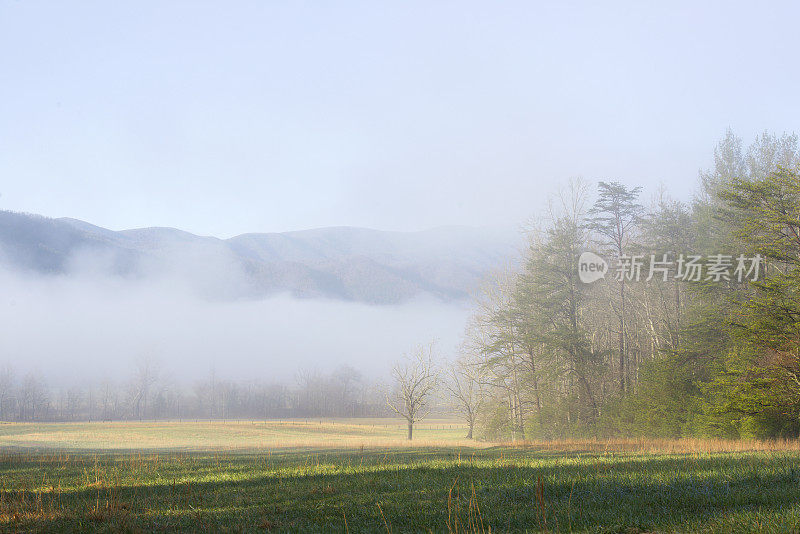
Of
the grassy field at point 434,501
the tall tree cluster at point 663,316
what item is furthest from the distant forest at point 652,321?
the grassy field at point 434,501

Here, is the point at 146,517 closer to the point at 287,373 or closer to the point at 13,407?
the point at 13,407

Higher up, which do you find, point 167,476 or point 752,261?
point 752,261

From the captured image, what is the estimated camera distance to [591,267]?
4306cm

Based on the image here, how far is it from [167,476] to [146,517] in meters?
6.07

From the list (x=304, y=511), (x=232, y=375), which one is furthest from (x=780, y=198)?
(x=232, y=375)

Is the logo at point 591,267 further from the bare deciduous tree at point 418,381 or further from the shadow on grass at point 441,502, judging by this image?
the shadow on grass at point 441,502

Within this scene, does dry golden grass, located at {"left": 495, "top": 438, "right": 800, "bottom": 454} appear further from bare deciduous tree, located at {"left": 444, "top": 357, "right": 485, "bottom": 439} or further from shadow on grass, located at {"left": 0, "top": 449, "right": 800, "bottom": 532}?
bare deciduous tree, located at {"left": 444, "top": 357, "right": 485, "bottom": 439}

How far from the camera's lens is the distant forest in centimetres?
2477

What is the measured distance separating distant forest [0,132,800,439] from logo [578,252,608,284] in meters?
0.34

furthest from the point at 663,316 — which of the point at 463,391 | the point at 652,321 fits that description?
the point at 463,391

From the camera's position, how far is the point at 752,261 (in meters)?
31.2

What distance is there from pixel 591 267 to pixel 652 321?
7.41 metres

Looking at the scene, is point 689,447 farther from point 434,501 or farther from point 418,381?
point 418,381

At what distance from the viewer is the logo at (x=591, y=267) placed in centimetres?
4231
